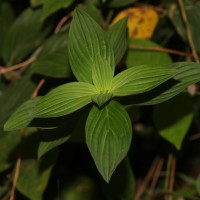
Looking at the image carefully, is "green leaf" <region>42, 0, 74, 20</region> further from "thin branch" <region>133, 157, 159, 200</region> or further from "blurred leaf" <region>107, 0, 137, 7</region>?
"thin branch" <region>133, 157, 159, 200</region>

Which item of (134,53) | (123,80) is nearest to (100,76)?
(123,80)

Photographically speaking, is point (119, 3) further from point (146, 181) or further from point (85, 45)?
point (146, 181)

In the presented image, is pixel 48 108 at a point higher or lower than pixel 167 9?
higher

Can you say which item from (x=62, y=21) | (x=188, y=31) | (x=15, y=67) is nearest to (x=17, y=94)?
(x=15, y=67)

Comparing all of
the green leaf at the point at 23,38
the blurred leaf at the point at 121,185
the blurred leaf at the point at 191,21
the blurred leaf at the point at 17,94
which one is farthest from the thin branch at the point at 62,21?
the blurred leaf at the point at 121,185

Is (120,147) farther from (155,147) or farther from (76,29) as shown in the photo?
(155,147)

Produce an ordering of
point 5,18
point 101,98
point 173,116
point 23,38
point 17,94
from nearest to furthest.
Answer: point 101,98, point 173,116, point 17,94, point 23,38, point 5,18

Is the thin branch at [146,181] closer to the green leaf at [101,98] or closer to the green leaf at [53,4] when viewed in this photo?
the green leaf at [53,4]
